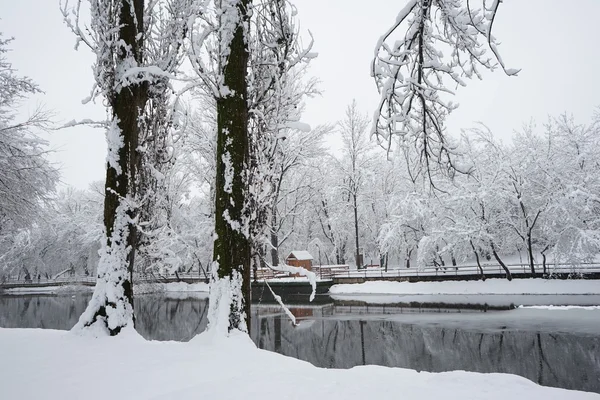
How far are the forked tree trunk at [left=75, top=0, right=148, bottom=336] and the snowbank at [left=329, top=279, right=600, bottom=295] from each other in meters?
23.8

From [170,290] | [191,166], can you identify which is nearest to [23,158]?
[191,166]

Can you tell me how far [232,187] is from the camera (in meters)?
5.87

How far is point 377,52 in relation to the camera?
358cm

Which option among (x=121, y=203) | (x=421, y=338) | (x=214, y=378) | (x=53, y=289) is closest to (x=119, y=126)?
(x=121, y=203)

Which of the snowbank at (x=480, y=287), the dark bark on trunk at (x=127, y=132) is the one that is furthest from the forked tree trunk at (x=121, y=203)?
the snowbank at (x=480, y=287)

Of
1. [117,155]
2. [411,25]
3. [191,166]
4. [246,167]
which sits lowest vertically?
[246,167]

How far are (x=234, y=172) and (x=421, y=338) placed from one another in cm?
1050

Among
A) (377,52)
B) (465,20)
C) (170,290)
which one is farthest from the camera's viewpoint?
(170,290)

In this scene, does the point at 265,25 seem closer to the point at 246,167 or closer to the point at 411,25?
the point at 246,167

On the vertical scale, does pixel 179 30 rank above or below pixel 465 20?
above

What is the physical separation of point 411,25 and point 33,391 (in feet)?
16.9

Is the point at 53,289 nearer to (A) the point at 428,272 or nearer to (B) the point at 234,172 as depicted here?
(A) the point at 428,272

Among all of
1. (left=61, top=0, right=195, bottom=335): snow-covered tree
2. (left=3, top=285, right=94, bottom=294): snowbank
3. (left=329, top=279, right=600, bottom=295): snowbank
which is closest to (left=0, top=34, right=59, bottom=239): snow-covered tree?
(left=61, top=0, right=195, bottom=335): snow-covered tree

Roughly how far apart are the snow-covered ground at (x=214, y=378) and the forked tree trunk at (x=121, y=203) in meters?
1.05
